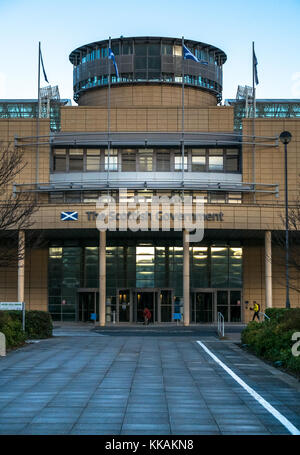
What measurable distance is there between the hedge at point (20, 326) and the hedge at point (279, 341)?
9555mm

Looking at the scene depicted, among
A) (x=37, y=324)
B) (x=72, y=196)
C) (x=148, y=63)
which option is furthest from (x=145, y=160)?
(x=37, y=324)

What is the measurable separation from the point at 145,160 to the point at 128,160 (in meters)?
1.29

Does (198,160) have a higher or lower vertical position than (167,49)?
lower

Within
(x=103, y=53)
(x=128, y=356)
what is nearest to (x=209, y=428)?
(x=128, y=356)

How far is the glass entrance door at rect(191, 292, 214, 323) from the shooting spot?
163 ft

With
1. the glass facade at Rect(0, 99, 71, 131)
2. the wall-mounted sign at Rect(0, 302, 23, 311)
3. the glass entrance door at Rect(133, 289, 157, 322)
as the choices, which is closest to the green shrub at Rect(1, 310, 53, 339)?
the wall-mounted sign at Rect(0, 302, 23, 311)

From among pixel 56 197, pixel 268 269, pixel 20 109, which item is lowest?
pixel 268 269

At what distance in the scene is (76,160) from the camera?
5025 cm

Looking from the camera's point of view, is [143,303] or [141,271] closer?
[143,303]

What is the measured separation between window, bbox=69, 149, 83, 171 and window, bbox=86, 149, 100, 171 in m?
0.54

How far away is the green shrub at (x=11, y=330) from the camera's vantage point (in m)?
26.3

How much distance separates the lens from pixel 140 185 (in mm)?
48594

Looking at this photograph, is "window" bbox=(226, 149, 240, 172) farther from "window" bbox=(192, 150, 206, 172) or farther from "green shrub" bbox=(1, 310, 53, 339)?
"green shrub" bbox=(1, 310, 53, 339)

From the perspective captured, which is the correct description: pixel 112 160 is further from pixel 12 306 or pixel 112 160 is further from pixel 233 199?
pixel 12 306
